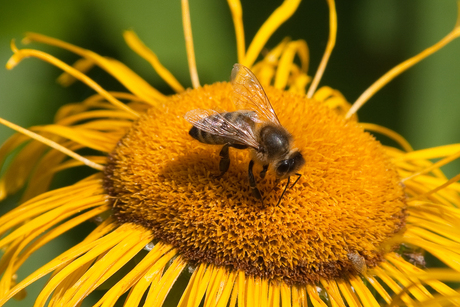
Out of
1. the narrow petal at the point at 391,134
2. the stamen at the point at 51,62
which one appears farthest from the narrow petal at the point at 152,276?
the narrow petal at the point at 391,134

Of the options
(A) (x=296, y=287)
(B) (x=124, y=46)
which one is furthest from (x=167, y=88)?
(A) (x=296, y=287)

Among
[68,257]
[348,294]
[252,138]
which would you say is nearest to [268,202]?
[252,138]

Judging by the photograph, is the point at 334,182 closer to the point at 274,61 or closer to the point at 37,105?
the point at 274,61

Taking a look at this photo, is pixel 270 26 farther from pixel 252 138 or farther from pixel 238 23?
pixel 252 138

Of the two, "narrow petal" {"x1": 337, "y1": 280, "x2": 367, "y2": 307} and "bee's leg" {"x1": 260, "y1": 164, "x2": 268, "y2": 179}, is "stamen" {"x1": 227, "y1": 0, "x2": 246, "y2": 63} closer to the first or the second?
"bee's leg" {"x1": 260, "y1": 164, "x2": 268, "y2": 179}

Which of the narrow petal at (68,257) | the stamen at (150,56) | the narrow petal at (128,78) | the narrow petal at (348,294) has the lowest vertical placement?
the narrow petal at (68,257)

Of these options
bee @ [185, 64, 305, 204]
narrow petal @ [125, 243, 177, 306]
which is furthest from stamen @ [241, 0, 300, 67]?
narrow petal @ [125, 243, 177, 306]

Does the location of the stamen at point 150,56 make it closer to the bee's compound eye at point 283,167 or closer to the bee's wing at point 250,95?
the bee's wing at point 250,95
